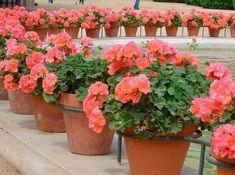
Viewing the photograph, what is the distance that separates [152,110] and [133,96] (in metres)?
0.16

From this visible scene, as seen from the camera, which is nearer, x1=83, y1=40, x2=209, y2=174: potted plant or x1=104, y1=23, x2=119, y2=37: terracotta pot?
x1=83, y1=40, x2=209, y2=174: potted plant

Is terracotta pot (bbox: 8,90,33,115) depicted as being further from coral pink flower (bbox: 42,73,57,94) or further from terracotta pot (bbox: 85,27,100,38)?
terracotta pot (bbox: 85,27,100,38)

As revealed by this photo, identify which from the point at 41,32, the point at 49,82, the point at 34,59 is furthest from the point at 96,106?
the point at 41,32

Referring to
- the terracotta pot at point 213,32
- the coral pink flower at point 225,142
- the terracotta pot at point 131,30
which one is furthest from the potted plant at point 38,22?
the coral pink flower at point 225,142

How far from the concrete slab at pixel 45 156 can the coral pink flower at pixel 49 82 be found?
0.49 metres

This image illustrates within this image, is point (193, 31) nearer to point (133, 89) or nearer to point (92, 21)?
point (92, 21)

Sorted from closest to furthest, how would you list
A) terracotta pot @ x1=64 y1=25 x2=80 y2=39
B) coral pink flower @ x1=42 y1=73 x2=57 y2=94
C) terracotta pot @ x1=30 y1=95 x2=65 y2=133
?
coral pink flower @ x1=42 y1=73 x2=57 y2=94 < terracotta pot @ x1=30 y1=95 x2=65 y2=133 < terracotta pot @ x1=64 y1=25 x2=80 y2=39

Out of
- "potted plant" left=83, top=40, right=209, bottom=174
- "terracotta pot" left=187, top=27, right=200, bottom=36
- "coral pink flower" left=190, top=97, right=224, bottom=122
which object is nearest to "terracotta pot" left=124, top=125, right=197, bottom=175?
"potted plant" left=83, top=40, right=209, bottom=174

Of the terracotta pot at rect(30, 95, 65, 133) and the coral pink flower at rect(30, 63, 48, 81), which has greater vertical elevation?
the coral pink flower at rect(30, 63, 48, 81)

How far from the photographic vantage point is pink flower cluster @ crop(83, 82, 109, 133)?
4328mm

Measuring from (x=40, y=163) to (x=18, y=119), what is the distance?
1.58 meters

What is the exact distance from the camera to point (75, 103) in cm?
502

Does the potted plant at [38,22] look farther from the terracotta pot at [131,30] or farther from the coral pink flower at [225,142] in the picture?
the coral pink flower at [225,142]

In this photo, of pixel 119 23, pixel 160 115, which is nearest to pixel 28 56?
pixel 160 115
